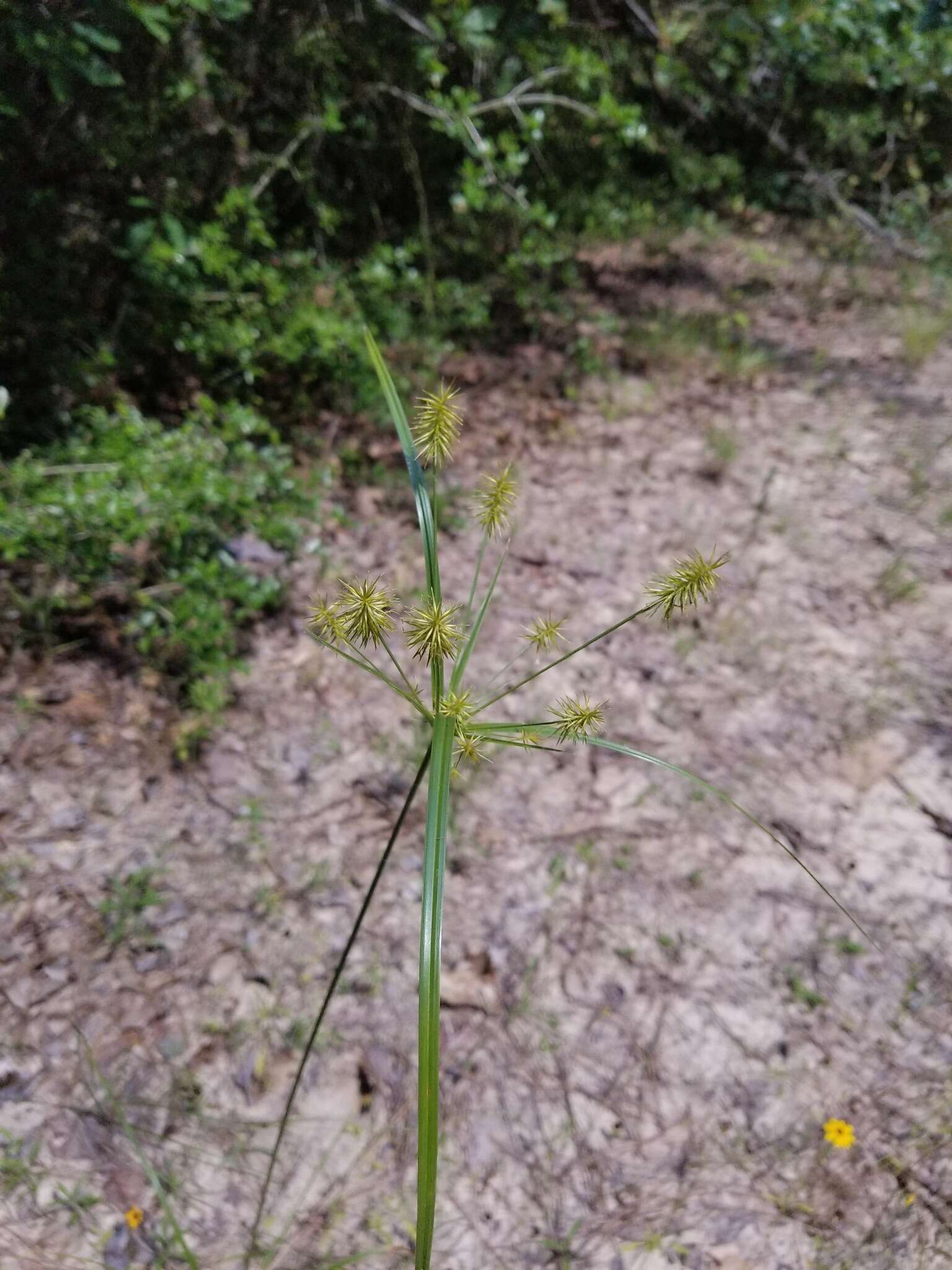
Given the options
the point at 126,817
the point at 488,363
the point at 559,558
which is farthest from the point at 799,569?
the point at 126,817

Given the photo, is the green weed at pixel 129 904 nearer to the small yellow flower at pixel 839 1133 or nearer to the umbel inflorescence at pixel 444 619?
the umbel inflorescence at pixel 444 619

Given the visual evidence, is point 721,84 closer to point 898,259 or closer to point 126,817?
point 898,259

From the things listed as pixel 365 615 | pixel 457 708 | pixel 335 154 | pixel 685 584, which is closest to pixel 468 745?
pixel 457 708

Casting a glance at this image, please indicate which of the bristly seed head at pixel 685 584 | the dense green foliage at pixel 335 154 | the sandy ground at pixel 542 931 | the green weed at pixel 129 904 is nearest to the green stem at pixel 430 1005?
the bristly seed head at pixel 685 584

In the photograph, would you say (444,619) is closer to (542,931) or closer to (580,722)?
(580,722)

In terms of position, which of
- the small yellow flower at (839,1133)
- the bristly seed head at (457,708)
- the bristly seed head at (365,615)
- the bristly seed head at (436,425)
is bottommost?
the small yellow flower at (839,1133)

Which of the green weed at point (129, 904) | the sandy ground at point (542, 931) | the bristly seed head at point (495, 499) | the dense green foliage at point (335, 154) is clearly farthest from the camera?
the dense green foliage at point (335, 154)

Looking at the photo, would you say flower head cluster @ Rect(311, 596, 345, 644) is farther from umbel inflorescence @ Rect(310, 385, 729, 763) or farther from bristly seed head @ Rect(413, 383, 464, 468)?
bristly seed head @ Rect(413, 383, 464, 468)
